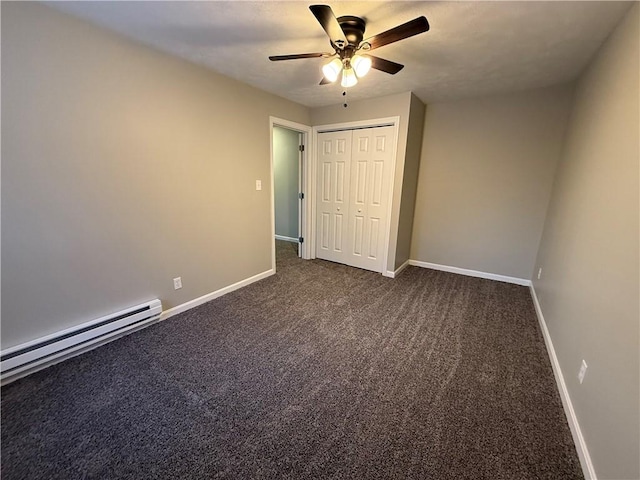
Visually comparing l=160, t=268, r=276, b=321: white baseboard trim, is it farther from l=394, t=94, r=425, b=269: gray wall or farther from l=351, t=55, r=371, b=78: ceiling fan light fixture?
l=351, t=55, r=371, b=78: ceiling fan light fixture

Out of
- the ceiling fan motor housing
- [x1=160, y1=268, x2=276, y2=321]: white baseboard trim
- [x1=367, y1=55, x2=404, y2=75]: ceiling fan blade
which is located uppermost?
the ceiling fan motor housing

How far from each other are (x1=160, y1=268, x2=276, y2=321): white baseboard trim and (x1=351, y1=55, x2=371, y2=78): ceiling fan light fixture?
2.49 m

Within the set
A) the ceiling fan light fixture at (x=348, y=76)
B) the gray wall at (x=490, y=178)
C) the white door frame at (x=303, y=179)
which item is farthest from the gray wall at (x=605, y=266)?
the white door frame at (x=303, y=179)

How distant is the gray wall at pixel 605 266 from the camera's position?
3.50ft

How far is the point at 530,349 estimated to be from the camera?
83.3 inches

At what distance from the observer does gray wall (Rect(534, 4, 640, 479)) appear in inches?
42.0

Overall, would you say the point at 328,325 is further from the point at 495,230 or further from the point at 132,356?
the point at 495,230

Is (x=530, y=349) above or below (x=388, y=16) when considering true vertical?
below

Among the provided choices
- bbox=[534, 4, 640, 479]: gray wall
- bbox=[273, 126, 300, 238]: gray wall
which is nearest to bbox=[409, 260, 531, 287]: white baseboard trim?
bbox=[534, 4, 640, 479]: gray wall

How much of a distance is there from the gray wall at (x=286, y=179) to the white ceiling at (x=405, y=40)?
1.89 meters

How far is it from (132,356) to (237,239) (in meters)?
1.48

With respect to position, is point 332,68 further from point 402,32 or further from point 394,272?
point 394,272

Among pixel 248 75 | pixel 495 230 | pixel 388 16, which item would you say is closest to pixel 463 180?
pixel 495 230

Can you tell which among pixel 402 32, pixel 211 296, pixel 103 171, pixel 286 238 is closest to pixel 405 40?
pixel 402 32
